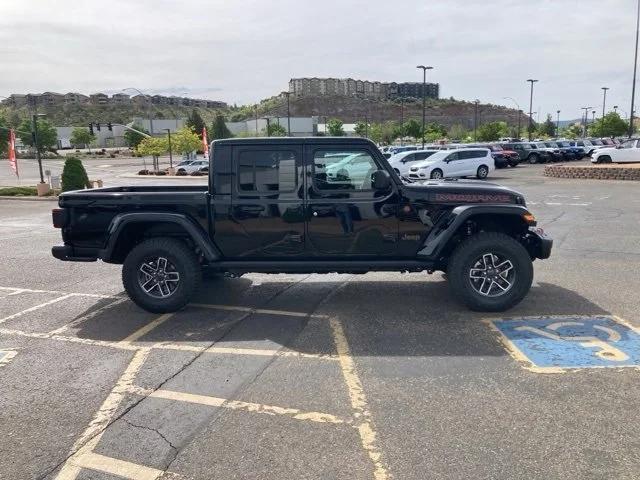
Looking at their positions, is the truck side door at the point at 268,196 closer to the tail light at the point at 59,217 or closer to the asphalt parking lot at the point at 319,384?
the asphalt parking lot at the point at 319,384

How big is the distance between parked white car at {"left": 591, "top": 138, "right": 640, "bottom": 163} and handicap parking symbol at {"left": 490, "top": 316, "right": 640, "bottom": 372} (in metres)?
28.3

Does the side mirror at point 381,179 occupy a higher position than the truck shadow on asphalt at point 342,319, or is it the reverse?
the side mirror at point 381,179

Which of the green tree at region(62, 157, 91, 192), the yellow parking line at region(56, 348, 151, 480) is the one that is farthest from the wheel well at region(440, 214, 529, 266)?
the green tree at region(62, 157, 91, 192)

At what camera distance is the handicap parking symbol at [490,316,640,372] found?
14.0ft

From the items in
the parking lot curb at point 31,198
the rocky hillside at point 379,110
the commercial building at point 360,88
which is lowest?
the parking lot curb at point 31,198

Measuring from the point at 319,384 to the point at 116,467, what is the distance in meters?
1.55

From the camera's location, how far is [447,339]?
485 cm

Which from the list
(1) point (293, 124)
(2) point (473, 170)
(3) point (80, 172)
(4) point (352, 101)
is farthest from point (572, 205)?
(4) point (352, 101)

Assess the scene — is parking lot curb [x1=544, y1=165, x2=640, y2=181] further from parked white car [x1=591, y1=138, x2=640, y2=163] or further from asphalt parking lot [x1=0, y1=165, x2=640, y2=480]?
asphalt parking lot [x1=0, y1=165, x2=640, y2=480]

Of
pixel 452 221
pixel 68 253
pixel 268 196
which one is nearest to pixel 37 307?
pixel 68 253

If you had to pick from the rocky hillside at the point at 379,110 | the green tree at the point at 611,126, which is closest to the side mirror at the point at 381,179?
the green tree at the point at 611,126

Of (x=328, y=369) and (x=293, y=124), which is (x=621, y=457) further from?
(x=293, y=124)

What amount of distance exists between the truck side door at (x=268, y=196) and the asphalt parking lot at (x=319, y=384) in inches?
35.6

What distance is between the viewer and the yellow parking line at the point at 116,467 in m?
2.92
